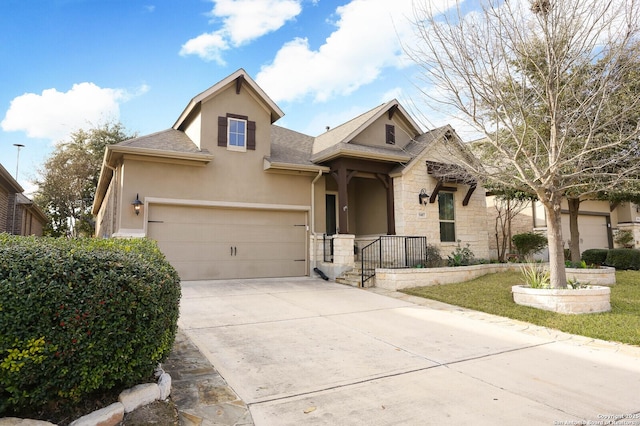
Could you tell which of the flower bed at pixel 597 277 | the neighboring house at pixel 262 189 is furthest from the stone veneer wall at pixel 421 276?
the flower bed at pixel 597 277

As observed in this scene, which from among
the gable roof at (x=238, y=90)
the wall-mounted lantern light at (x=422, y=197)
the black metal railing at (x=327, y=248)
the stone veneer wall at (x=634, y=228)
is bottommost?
the black metal railing at (x=327, y=248)

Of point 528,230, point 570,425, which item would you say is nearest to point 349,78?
point 570,425

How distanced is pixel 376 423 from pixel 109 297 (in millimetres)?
2208

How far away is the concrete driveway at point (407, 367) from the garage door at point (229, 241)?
3.79 metres

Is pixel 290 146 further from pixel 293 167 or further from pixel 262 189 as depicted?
pixel 262 189

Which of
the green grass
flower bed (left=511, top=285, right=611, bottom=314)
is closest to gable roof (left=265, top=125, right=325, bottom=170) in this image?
the green grass

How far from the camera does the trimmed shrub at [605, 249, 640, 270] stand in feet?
41.6

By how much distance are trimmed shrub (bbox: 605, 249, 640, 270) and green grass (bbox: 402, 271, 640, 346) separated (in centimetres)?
180

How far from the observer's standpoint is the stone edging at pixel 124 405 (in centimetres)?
244

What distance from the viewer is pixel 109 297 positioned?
2672mm

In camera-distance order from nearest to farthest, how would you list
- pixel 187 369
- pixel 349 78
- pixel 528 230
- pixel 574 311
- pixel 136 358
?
pixel 136 358
pixel 187 369
pixel 574 311
pixel 349 78
pixel 528 230

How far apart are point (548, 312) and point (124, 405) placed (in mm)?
7083

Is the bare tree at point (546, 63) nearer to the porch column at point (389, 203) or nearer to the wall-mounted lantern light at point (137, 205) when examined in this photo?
the porch column at point (389, 203)

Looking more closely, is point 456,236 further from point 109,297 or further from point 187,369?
point 109,297
